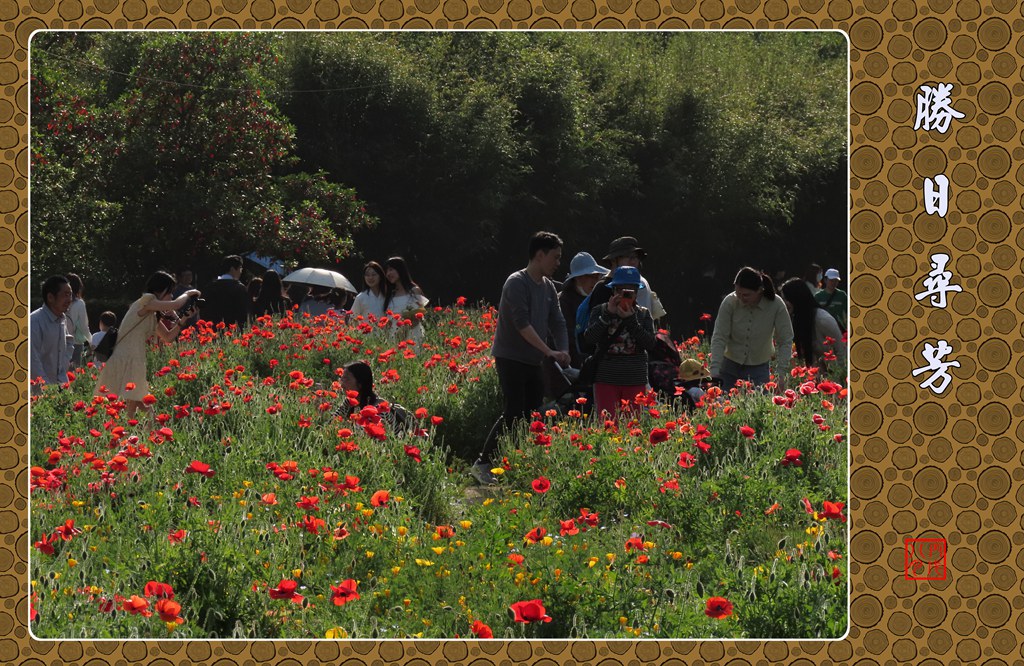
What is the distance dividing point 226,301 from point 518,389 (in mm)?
5198

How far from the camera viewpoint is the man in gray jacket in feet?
25.2

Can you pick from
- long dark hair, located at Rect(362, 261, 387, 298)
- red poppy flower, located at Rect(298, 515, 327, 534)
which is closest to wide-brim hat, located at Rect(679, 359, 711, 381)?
long dark hair, located at Rect(362, 261, 387, 298)

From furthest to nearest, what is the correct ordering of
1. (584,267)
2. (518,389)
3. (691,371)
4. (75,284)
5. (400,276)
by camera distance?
(400,276)
(75,284)
(584,267)
(691,371)
(518,389)

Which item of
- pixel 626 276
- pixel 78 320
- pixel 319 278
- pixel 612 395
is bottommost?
pixel 319 278

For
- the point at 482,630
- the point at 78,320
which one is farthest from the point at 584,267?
the point at 482,630

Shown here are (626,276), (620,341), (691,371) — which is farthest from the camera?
(691,371)

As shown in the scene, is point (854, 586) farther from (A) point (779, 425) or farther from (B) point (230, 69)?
(B) point (230, 69)

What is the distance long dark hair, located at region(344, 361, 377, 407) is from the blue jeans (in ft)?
8.42

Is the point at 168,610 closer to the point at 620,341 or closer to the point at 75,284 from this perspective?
the point at 620,341

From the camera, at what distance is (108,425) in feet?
22.1

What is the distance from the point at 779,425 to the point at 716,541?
4.94 feet

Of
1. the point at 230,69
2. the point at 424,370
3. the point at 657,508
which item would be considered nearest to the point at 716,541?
the point at 657,508

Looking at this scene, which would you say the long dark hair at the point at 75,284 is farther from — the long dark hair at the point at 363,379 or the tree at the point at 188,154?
the tree at the point at 188,154

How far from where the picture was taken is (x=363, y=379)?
286 inches
